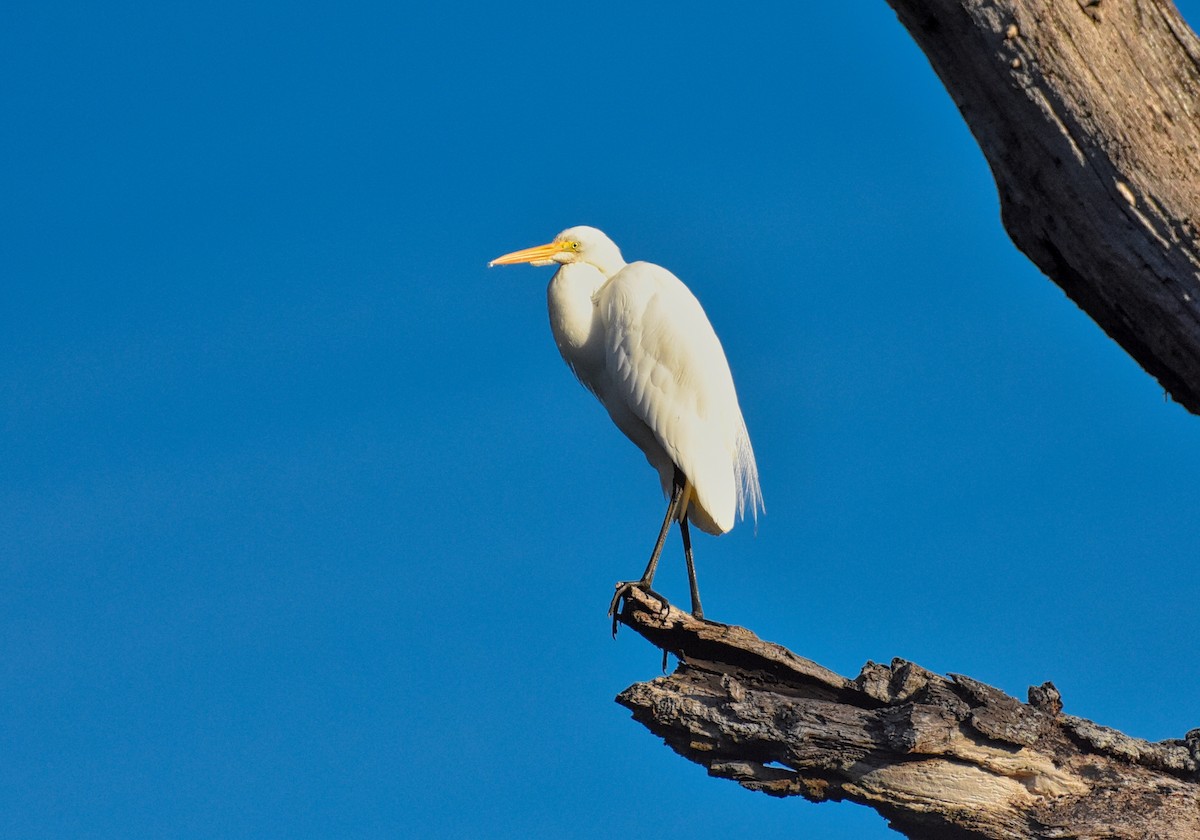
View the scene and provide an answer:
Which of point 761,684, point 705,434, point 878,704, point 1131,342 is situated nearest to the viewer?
point 1131,342

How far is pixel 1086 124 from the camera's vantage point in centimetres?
305

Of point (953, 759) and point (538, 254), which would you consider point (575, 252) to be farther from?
point (953, 759)

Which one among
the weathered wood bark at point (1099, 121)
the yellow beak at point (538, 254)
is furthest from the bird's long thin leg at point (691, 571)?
the weathered wood bark at point (1099, 121)

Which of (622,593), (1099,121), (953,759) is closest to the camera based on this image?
(1099,121)

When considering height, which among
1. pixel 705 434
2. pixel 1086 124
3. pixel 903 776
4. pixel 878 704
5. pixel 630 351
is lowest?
pixel 903 776

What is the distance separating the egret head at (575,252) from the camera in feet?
31.2

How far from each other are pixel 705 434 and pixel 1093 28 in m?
5.89

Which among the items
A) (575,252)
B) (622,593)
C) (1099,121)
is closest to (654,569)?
(622,593)

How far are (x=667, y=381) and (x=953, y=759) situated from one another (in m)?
4.19

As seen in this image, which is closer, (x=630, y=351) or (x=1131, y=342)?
(x=1131, y=342)

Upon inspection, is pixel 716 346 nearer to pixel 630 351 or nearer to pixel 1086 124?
pixel 630 351

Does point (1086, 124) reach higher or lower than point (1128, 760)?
higher

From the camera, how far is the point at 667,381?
348 inches

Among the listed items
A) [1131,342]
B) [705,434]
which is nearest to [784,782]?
[1131,342]
